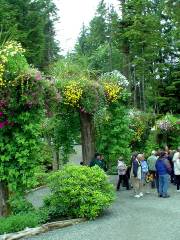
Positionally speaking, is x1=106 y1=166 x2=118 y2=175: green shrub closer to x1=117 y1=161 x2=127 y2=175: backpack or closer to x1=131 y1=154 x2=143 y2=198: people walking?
x1=117 y1=161 x2=127 y2=175: backpack

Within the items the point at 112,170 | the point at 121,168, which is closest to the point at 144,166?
the point at 121,168

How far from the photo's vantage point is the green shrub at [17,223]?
41.5ft

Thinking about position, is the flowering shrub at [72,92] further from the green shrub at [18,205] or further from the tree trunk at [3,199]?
the green shrub at [18,205]

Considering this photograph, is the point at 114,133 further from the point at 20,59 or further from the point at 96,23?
the point at 96,23

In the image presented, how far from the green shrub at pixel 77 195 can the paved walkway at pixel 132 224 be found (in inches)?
16.3

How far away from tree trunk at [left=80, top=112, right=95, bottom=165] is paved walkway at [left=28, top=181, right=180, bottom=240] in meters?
4.30

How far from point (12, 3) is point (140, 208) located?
27155 millimetres

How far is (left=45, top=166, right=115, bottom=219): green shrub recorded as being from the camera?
47.3ft

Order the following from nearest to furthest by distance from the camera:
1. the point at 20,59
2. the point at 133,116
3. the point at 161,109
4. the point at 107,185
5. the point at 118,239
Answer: the point at 118,239, the point at 20,59, the point at 107,185, the point at 133,116, the point at 161,109

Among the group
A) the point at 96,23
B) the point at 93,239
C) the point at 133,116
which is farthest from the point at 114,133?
the point at 96,23

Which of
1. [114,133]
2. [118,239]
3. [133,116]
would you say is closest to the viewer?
[118,239]

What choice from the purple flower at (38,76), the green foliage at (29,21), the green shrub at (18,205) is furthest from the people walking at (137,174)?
the green foliage at (29,21)

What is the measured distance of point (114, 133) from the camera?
75.8ft

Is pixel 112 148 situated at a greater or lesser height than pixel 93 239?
greater
